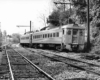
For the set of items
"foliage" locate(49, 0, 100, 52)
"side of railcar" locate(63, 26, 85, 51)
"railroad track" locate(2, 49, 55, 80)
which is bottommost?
"railroad track" locate(2, 49, 55, 80)

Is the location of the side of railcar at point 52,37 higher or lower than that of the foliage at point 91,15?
lower

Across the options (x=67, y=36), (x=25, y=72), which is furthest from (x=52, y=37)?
(x=25, y=72)

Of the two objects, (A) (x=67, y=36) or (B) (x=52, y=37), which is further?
(B) (x=52, y=37)

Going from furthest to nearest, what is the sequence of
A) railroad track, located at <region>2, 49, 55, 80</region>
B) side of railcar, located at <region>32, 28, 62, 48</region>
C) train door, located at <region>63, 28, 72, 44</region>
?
1. side of railcar, located at <region>32, 28, 62, 48</region>
2. train door, located at <region>63, 28, 72, 44</region>
3. railroad track, located at <region>2, 49, 55, 80</region>

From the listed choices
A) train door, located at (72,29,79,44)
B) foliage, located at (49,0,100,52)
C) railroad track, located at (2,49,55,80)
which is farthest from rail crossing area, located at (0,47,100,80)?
train door, located at (72,29,79,44)

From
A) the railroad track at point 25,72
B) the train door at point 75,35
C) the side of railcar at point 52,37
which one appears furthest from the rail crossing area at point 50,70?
the side of railcar at point 52,37

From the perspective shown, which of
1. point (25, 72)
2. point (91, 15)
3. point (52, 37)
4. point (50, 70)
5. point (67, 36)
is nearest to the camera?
point (25, 72)

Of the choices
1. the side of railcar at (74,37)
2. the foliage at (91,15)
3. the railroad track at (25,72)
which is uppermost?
the foliage at (91,15)

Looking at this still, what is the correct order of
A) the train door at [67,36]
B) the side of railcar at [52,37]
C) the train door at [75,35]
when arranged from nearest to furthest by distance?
the train door at [67,36] < the train door at [75,35] < the side of railcar at [52,37]

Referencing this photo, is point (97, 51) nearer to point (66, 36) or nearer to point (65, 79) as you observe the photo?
point (66, 36)

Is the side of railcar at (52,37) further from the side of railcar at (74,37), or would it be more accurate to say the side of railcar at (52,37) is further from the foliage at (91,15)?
the foliage at (91,15)

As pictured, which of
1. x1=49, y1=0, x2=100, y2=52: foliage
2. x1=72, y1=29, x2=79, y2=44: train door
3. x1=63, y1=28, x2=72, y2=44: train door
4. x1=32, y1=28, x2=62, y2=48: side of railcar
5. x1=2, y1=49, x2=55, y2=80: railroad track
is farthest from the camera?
x1=32, y1=28, x2=62, y2=48: side of railcar

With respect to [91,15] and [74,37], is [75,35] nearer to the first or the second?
Answer: [74,37]

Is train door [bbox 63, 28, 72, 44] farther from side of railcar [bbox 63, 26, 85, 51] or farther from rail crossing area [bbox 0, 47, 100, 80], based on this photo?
rail crossing area [bbox 0, 47, 100, 80]
